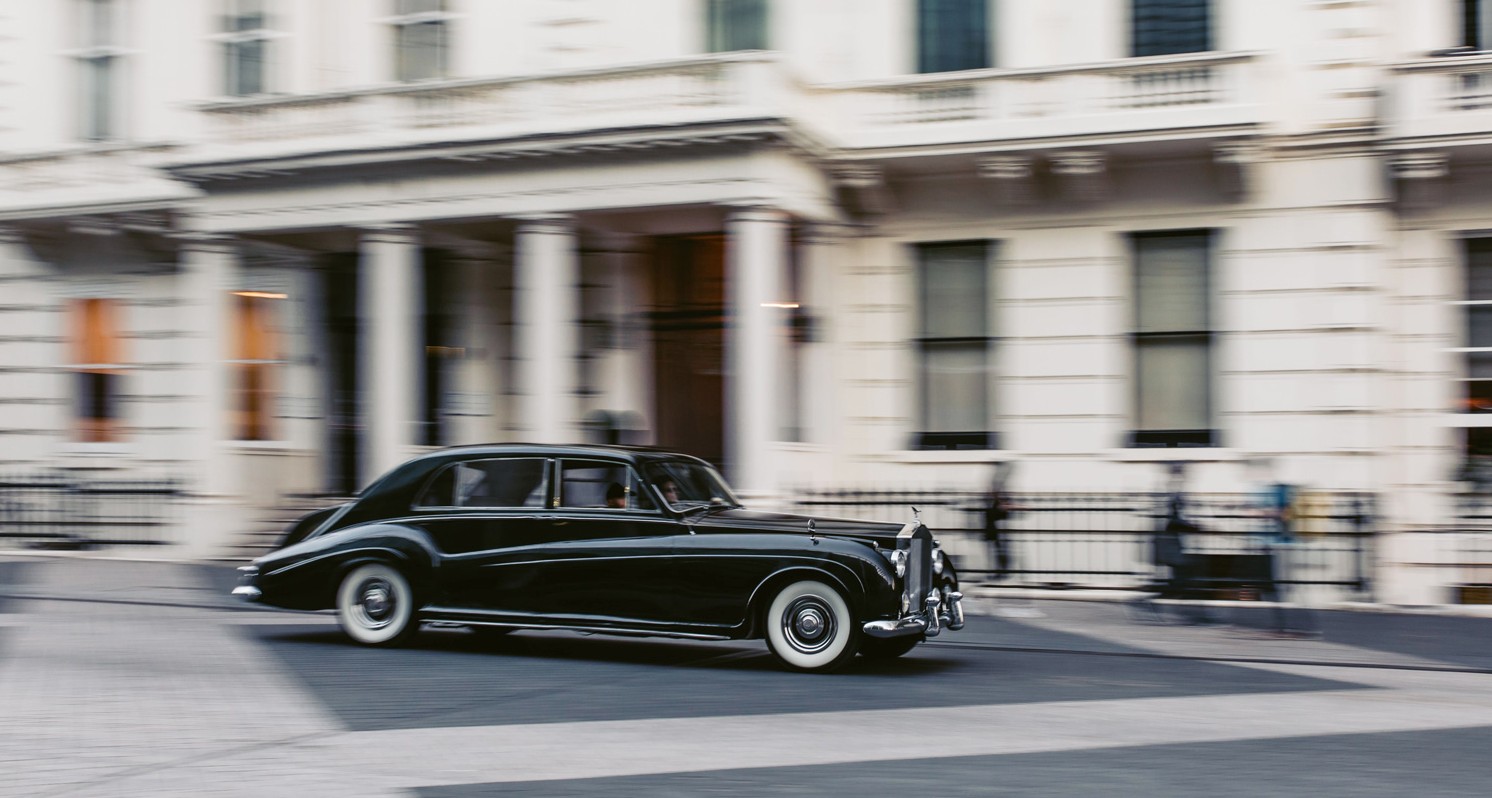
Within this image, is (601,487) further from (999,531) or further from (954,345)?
(954,345)

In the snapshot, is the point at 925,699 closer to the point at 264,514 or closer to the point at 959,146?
the point at 959,146

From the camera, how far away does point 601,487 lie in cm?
1048

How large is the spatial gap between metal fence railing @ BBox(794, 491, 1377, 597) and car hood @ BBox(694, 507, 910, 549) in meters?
5.04

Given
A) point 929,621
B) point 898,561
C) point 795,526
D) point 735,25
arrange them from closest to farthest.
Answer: point 898,561 < point 929,621 < point 795,526 < point 735,25

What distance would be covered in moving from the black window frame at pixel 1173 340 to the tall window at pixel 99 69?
568 inches

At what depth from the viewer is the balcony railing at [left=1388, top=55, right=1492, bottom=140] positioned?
1510 cm

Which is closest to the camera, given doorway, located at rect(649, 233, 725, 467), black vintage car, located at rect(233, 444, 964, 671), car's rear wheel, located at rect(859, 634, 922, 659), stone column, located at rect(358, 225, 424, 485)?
black vintage car, located at rect(233, 444, 964, 671)

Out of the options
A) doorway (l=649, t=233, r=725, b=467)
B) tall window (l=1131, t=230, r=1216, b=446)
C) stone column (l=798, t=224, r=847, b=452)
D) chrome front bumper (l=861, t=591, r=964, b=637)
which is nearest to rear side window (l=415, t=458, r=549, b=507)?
chrome front bumper (l=861, t=591, r=964, b=637)

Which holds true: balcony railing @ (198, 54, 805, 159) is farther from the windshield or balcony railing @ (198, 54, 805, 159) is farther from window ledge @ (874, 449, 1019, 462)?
the windshield

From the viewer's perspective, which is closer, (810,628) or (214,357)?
(810,628)

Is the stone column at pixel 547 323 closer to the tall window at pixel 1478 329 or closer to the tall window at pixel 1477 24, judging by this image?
the tall window at pixel 1478 329

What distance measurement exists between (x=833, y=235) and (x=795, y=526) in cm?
802

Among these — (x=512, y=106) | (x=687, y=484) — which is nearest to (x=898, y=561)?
(x=687, y=484)

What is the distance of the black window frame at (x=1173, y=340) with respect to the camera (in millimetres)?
16688
